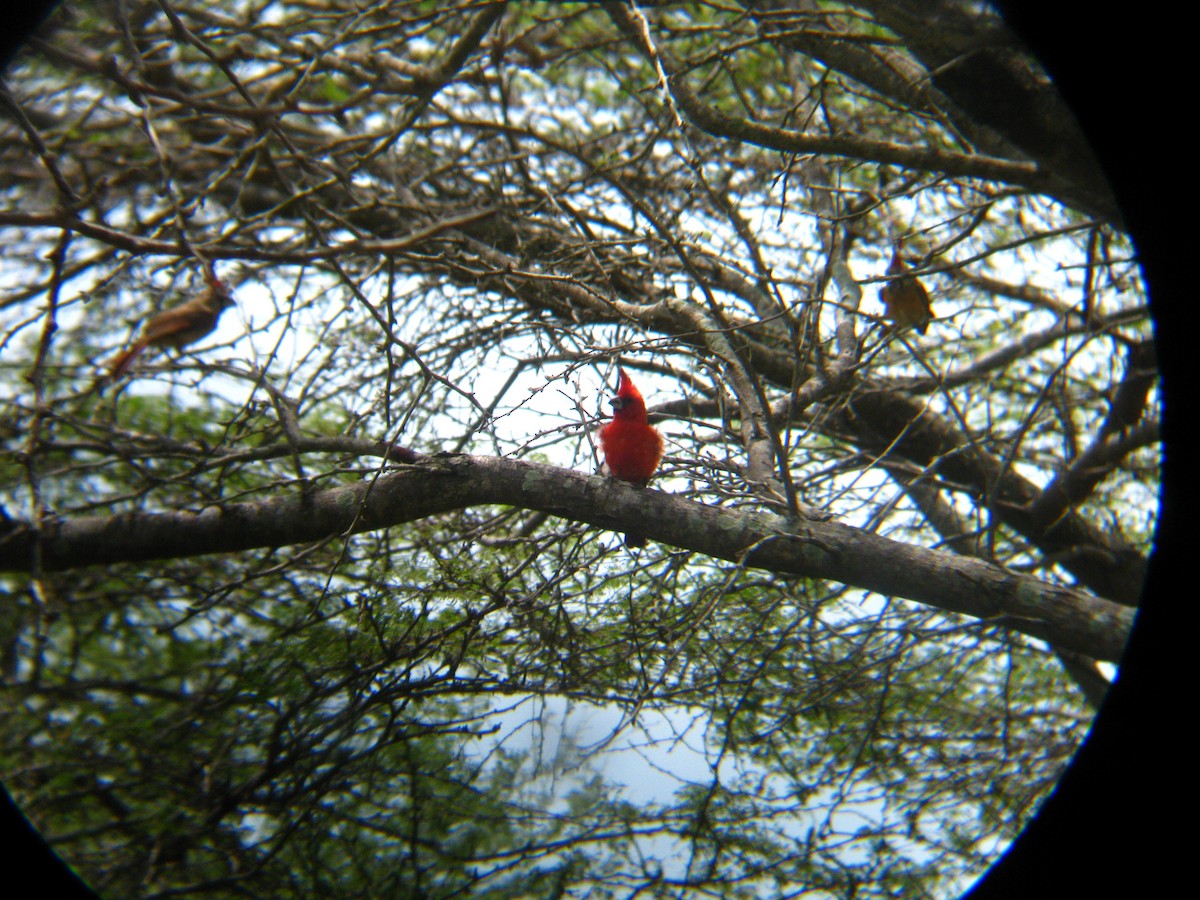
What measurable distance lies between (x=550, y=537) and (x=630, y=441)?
0.64 meters

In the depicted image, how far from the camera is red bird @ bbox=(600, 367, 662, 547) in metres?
A: 3.84

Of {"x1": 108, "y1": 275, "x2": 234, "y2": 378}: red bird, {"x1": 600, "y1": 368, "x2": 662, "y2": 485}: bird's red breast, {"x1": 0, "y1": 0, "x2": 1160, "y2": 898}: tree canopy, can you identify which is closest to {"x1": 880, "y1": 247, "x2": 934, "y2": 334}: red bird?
{"x1": 0, "y1": 0, "x2": 1160, "y2": 898}: tree canopy

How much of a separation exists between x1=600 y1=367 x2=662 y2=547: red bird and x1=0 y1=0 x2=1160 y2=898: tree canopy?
4.8 inches

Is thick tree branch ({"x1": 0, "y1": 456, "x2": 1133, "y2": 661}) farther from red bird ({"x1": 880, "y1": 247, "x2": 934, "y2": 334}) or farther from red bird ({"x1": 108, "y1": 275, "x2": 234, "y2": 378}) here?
red bird ({"x1": 880, "y1": 247, "x2": 934, "y2": 334})

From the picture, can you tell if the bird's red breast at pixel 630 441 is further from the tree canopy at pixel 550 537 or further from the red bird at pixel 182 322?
the red bird at pixel 182 322

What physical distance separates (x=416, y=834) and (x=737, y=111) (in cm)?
519

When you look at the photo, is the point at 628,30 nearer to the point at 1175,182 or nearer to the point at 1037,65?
the point at 1037,65

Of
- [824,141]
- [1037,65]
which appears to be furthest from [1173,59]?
[824,141]

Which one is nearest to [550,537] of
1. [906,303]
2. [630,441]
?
[630,441]

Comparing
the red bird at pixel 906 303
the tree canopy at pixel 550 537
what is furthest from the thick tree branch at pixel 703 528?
the red bird at pixel 906 303

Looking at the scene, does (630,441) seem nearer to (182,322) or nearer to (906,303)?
(906,303)

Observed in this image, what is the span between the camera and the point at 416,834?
3.23 metres

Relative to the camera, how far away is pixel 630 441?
3.86m

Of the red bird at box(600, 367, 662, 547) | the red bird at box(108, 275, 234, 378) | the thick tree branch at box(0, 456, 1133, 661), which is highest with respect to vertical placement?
the red bird at box(108, 275, 234, 378)
